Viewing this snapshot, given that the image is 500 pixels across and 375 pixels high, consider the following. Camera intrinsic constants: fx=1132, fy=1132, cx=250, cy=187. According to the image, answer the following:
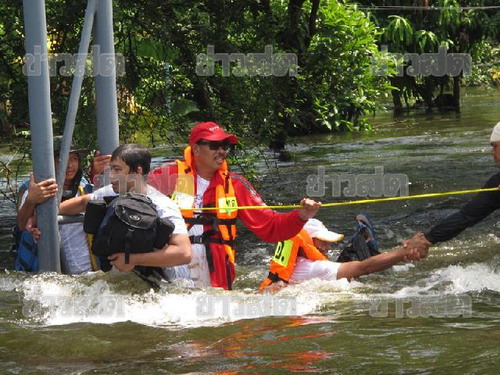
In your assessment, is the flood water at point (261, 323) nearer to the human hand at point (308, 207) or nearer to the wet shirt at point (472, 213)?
the wet shirt at point (472, 213)

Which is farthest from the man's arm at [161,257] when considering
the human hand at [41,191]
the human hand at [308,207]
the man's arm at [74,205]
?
the man's arm at [74,205]

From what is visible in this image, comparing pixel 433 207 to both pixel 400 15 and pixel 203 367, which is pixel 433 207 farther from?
pixel 400 15

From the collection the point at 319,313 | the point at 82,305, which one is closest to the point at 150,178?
the point at 82,305

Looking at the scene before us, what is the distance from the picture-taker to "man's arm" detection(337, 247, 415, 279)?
866 cm

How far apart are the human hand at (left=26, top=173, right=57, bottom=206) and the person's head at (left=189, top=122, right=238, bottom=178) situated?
104 cm

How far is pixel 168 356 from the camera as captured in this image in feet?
20.8

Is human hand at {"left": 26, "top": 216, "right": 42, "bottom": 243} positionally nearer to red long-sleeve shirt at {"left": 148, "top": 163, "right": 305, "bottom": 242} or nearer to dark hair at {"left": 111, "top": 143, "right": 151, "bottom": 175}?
red long-sleeve shirt at {"left": 148, "top": 163, "right": 305, "bottom": 242}

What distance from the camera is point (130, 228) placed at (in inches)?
260

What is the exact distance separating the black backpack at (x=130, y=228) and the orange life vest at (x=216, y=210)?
75 cm

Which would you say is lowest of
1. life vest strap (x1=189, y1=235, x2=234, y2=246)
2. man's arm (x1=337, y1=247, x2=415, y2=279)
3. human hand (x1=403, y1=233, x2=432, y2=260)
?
man's arm (x1=337, y1=247, x2=415, y2=279)

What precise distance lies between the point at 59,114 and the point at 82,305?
4.38m

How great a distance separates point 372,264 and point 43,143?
8.75ft

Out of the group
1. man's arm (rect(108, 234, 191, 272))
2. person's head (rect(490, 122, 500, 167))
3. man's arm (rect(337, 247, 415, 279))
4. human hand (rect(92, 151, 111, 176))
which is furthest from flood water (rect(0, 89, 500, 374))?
person's head (rect(490, 122, 500, 167))

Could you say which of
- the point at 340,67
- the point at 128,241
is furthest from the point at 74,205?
the point at 340,67
